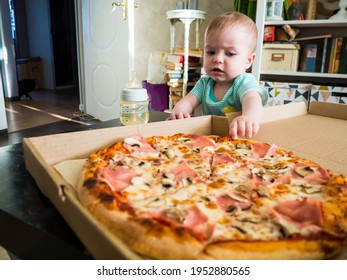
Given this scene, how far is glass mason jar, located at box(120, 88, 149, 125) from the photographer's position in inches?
38.3

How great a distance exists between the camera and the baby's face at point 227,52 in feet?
3.59

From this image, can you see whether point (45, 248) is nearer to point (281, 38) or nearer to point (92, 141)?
point (92, 141)

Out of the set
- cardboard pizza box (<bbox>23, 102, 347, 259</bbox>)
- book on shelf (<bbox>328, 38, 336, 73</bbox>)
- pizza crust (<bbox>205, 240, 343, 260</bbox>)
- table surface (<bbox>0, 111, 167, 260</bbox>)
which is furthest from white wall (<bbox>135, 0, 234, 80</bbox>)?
pizza crust (<bbox>205, 240, 343, 260</bbox>)

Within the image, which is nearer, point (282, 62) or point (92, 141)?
point (92, 141)

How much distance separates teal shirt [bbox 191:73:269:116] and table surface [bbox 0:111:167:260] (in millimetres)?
738

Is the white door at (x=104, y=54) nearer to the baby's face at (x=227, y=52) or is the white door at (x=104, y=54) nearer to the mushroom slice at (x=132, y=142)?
the baby's face at (x=227, y=52)

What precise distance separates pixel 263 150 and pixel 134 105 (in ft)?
1.42

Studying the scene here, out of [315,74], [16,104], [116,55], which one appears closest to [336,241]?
[315,74]

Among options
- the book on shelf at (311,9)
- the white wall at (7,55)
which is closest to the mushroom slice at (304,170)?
the book on shelf at (311,9)

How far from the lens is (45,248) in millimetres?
441

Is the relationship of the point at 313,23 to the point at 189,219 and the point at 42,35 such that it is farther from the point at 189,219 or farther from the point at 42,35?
the point at 42,35

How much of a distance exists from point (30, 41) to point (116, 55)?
393cm

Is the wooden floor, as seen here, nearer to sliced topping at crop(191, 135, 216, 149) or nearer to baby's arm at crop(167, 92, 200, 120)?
baby's arm at crop(167, 92, 200, 120)

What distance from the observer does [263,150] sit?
30.1 inches
